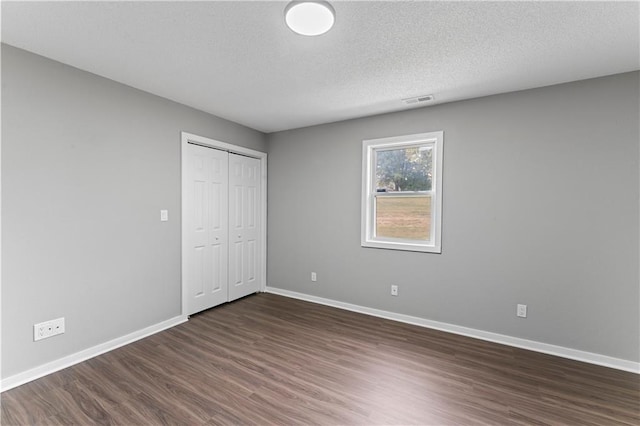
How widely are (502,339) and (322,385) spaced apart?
197 centimetres

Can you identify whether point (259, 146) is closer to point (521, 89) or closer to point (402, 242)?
point (402, 242)

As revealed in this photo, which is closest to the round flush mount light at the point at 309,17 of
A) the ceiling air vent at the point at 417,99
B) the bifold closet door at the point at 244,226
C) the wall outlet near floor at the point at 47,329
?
the ceiling air vent at the point at 417,99

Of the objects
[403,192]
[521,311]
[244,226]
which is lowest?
[521,311]

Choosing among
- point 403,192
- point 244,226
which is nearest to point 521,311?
point 403,192

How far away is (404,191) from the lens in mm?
3436

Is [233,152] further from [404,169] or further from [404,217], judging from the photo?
[404,217]

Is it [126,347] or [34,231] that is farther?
[126,347]

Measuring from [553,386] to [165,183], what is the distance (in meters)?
3.99

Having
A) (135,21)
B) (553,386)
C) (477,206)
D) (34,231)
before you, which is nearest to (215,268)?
(34,231)

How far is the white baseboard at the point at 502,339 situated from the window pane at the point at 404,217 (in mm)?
974

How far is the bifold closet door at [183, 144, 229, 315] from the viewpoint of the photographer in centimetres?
336

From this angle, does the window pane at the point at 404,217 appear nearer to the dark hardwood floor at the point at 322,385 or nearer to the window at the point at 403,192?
→ the window at the point at 403,192

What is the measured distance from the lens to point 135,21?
5.79 feet

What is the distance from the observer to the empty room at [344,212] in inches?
72.2
